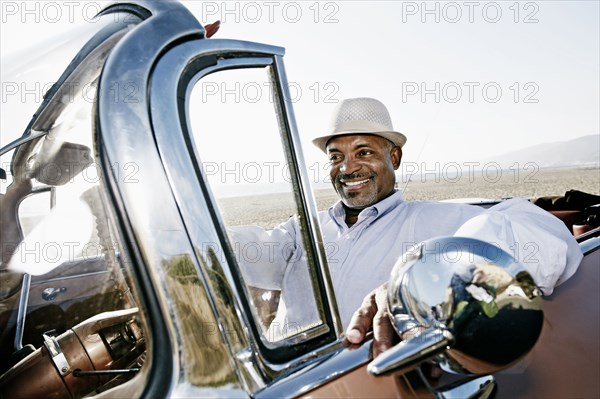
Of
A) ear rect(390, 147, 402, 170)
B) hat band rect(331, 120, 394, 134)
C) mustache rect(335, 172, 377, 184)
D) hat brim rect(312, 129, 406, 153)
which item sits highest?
hat band rect(331, 120, 394, 134)

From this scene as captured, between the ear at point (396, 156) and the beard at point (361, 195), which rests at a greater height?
the ear at point (396, 156)

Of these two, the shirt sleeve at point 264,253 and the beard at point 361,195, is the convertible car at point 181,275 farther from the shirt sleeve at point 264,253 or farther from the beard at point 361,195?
the beard at point 361,195

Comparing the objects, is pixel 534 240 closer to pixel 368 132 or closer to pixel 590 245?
pixel 590 245

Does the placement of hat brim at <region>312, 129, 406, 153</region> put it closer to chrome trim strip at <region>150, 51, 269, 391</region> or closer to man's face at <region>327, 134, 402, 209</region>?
man's face at <region>327, 134, 402, 209</region>

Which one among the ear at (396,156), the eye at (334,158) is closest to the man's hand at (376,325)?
the eye at (334,158)

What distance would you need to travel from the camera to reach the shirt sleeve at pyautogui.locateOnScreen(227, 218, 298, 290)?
117 cm

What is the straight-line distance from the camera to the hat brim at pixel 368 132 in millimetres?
2996

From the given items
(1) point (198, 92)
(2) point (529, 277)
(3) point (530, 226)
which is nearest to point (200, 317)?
(1) point (198, 92)

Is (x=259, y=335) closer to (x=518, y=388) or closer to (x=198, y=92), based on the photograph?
(x=198, y=92)

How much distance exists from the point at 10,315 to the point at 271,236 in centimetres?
101

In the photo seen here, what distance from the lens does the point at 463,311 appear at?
94 cm

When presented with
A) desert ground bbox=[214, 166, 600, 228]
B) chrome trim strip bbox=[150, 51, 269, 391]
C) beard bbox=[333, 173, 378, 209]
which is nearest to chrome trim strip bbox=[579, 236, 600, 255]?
desert ground bbox=[214, 166, 600, 228]

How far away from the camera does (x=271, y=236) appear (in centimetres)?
212

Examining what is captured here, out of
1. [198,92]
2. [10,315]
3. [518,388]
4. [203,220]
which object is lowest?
→ [518,388]
